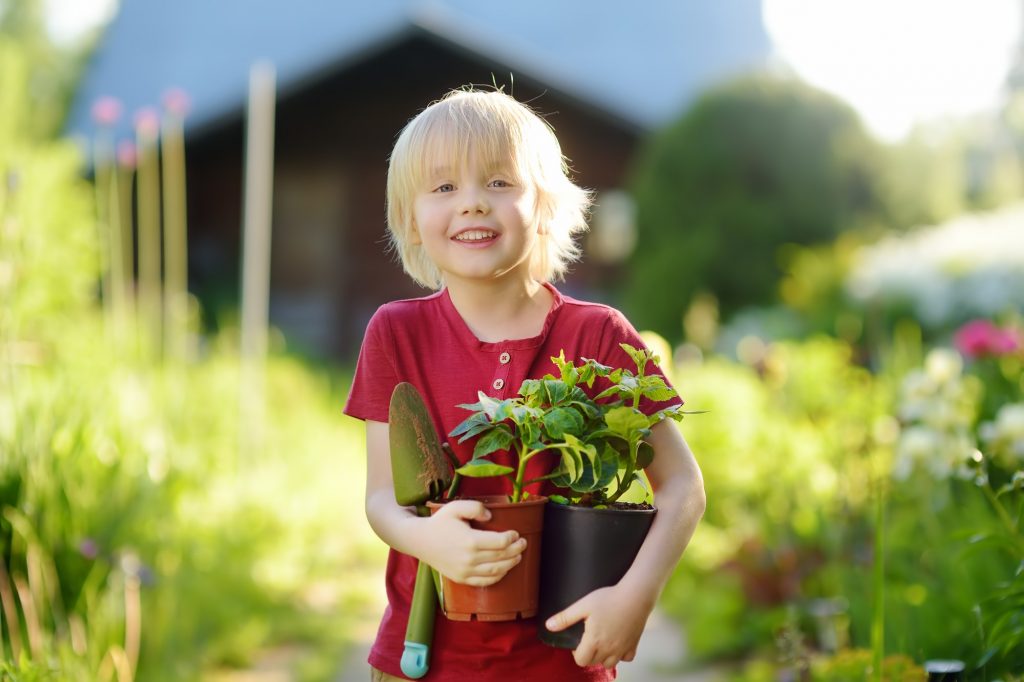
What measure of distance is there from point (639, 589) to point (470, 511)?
0.26 meters

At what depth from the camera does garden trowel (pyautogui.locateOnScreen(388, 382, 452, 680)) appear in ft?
5.04

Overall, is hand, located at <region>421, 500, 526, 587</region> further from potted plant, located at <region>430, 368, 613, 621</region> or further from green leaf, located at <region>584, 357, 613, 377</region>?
green leaf, located at <region>584, 357, 613, 377</region>

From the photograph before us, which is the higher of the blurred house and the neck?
the blurred house

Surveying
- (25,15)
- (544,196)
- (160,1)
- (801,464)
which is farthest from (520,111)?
(25,15)

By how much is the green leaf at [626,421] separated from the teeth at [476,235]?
359 mm

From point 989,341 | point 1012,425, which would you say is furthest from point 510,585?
point 989,341

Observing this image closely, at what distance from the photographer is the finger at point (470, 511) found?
1460 mm

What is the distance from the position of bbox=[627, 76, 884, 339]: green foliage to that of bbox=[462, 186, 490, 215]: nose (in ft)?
29.3

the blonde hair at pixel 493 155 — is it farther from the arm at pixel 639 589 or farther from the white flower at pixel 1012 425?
the white flower at pixel 1012 425

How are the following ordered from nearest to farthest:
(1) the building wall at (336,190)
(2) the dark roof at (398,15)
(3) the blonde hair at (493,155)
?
1. (3) the blonde hair at (493,155)
2. (1) the building wall at (336,190)
3. (2) the dark roof at (398,15)

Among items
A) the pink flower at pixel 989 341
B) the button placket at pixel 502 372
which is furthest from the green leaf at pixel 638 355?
the pink flower at pixel 989 341

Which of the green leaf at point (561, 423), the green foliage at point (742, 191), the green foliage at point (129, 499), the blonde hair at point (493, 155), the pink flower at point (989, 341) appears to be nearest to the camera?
the green leaf at point (561, 423)

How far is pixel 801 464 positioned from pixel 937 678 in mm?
2925

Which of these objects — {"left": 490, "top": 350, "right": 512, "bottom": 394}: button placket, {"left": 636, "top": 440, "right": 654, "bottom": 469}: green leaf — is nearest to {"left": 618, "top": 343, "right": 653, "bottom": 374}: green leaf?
{"left": 636, "top": 440, "right": 654, "bottom": 469}: green leaf
